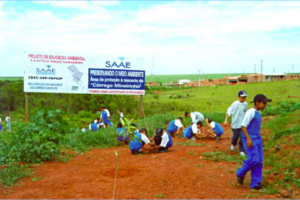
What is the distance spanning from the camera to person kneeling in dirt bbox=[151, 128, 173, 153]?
8741 millimetres

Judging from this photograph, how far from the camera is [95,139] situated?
10.8m

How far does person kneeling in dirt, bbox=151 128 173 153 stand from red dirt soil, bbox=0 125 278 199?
13.6 inches

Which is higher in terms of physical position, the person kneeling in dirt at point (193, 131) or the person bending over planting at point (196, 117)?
the person bending over planting at point (196, 117)

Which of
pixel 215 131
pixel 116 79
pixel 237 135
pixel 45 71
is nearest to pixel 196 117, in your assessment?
pixel 215 131

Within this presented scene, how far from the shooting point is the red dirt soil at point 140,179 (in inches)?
214

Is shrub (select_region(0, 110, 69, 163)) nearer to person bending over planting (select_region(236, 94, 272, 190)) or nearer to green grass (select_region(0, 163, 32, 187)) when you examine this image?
green grass (select_region(0, 163, 32, 187))

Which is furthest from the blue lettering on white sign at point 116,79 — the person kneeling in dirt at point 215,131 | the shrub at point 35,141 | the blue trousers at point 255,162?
the blue trousers at point 255,162

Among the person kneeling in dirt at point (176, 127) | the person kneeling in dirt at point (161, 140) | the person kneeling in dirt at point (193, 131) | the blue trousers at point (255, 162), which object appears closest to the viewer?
the blue trousers at point (255, 162)

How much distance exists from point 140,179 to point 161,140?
2746 millimetres

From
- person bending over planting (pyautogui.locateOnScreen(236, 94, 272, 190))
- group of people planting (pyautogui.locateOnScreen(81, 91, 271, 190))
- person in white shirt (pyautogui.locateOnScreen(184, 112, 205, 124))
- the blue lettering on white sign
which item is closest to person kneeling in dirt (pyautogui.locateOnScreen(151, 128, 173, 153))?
group of people planting (pyautogui.locateOnScreen(81, 91, 271, 190))

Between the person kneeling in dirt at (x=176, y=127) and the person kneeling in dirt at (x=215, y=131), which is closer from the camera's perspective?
the person kneeling in dirt at (x=215, y=131)

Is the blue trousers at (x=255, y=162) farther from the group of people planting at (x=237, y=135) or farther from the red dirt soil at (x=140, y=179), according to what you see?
the red dirt soil at (x=140, y=179)

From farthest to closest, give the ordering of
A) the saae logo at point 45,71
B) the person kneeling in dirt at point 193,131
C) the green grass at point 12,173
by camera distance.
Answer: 1. the saae logo at point 45,71
2. the person kneeling in dirt at point 193,131
3. the green grass at point 12,173

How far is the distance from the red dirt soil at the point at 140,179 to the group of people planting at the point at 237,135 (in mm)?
339
